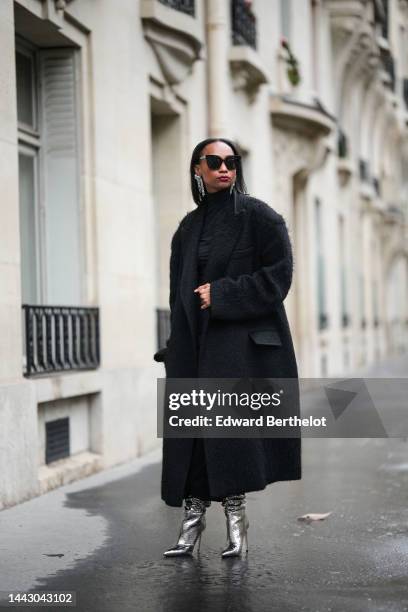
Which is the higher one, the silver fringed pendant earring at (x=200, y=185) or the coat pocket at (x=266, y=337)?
the silver fringed pendant earring at (x=200, y=185)

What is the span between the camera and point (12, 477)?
294 inches

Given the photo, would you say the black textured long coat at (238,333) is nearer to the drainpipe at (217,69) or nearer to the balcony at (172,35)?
the balcony at (172,35)

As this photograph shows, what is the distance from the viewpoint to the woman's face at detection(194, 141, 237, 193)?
5531 millimetres

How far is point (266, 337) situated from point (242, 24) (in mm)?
10641

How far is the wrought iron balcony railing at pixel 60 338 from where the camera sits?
8.26 metres

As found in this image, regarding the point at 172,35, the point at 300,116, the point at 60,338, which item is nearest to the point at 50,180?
the point at 60,338

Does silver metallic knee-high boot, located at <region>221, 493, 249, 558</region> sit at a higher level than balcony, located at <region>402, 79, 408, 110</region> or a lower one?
lower

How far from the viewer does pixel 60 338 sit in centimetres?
888

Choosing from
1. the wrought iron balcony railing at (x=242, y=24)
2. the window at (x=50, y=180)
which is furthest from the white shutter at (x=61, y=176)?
the wrought iron balcony railing at (x=242, y=24)

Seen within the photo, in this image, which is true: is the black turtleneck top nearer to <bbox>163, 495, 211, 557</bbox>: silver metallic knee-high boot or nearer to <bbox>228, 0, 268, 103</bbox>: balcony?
<bbox>163, 495, 211, 557</bbox>: silver metallic knee-high boot

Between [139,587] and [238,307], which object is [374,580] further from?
[238,307]

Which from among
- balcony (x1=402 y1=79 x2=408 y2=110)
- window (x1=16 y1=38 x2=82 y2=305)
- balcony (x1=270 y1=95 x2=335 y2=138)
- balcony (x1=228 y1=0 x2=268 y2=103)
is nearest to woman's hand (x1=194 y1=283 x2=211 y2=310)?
window (x1=16 y1=38 x2=82 y2=305)

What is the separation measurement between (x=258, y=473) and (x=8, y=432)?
8.30 ft

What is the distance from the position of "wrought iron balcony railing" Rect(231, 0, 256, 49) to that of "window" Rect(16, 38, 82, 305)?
5.96m
